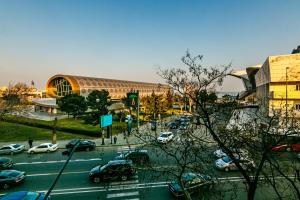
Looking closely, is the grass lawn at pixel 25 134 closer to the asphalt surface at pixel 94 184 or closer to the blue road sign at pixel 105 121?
the blue road sign at pixel 105 121

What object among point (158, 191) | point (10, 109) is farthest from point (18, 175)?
point (10, 109)

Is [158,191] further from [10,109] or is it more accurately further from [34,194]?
[10,109]

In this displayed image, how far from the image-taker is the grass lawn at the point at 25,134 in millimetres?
37125

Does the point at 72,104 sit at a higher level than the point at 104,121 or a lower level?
higher

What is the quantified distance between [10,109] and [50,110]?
27.3 m

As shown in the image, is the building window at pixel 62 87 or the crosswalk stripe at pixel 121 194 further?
the building window at pixel 62 87

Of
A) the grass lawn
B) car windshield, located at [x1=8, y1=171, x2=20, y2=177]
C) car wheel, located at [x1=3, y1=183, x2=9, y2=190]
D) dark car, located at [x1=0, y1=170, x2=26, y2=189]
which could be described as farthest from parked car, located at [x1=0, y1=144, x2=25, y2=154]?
car wheel, located at [x1=3, y1=183, x2=9, y2=190]

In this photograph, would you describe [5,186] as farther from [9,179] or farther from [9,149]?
[9,149]

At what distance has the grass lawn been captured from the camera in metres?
37.1

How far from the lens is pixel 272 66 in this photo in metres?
37.9

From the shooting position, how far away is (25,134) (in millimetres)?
39656

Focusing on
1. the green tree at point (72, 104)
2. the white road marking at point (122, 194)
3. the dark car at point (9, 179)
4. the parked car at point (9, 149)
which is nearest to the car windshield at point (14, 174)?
the dark car at point (9, 179)

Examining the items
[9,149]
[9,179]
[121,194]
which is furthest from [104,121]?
[121,194]

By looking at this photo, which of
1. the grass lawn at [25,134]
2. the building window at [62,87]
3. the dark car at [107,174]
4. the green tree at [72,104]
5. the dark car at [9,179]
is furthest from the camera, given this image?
the building window at [62,87]
